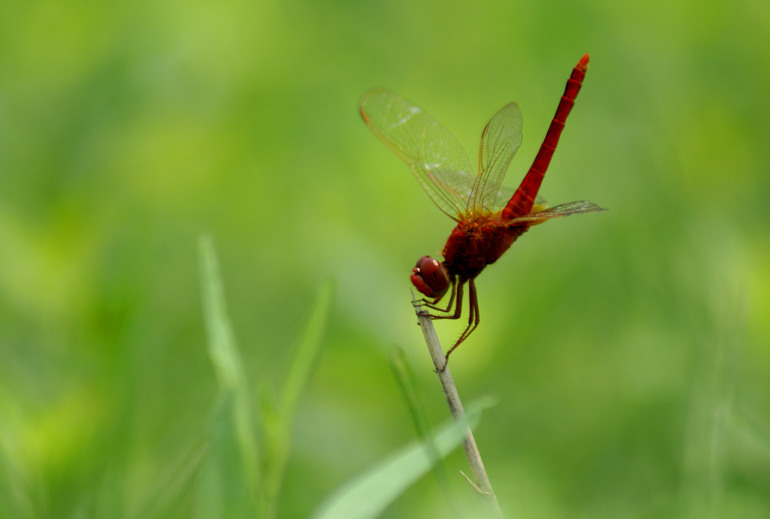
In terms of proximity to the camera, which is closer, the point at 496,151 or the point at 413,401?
the point at 413,401

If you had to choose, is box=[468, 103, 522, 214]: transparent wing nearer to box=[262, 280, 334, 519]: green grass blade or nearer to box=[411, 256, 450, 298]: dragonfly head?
box=[411, 256, 450, 298]: dragonfly head

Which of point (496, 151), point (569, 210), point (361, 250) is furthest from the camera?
point (361, 250)

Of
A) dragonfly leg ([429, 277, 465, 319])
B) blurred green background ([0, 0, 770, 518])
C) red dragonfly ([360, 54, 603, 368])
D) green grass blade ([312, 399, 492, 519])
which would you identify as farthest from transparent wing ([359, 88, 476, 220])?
green grass blade ([312, 399, 492, 519])

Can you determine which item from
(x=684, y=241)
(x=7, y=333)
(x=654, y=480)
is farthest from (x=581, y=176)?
(x=7, y=333)

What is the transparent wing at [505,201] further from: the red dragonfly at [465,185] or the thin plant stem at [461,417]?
the thin plant stem at [461,417]

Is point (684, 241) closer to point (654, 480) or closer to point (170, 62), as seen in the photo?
point (654, 480)

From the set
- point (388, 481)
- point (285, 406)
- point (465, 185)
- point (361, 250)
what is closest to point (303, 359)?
point (285, 406)

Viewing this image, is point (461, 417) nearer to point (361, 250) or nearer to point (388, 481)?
point (388, 481)
